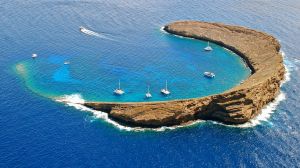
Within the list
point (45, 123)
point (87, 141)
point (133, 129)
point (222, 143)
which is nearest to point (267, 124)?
point (222, 143)

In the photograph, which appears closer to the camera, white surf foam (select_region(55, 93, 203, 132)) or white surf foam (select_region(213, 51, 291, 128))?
white surf foam (select_region(55, 93, 203, 132))

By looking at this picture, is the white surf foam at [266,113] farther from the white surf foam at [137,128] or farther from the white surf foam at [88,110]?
the white surf foam at [88,110]

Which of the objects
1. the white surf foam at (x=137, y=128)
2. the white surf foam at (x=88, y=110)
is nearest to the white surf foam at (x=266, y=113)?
the white surf foam at (x=137, y=128)

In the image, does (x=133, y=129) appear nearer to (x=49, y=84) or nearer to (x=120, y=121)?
(x=120, y=121)

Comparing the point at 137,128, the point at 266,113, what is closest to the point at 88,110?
the point at 137,128

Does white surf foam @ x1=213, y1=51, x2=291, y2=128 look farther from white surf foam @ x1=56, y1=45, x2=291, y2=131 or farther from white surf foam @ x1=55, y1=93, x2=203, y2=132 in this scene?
white surf foam @ x1=55, y1=93, x2=203, y2=132

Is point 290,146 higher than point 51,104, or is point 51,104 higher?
point 290,146

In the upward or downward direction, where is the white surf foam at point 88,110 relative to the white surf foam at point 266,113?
downward

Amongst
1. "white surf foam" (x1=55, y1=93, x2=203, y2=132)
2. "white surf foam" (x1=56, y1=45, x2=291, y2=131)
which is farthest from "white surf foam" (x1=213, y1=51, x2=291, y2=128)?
"white surf foam" (x1=55, y1=93, x2=203, y2=132)

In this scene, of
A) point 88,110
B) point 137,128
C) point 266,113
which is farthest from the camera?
point 266,113

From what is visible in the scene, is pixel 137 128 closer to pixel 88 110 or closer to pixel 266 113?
pixel 88 110

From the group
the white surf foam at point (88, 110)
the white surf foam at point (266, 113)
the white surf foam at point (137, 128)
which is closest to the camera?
the white surf foam at point (88, 110)
